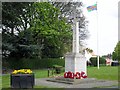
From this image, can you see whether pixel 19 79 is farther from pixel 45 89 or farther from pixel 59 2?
pixel 59 2

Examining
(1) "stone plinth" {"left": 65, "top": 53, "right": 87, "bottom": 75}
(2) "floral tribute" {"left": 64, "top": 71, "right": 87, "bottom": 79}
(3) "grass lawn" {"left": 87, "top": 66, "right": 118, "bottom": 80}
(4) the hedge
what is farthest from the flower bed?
(4) the hedge

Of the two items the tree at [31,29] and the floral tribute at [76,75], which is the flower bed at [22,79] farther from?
the tree at [31,29]

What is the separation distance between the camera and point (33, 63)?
4472 centimetres

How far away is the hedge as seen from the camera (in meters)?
41.4

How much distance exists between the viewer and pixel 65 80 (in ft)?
69.6

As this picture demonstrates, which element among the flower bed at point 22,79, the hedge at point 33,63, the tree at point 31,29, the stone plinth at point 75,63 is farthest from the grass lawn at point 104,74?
the hedge at point 33,63

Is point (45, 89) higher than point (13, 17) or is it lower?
lower

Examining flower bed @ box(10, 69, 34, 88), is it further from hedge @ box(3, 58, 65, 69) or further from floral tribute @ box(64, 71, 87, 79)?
hedge @ box(3, 58, 65, 69)

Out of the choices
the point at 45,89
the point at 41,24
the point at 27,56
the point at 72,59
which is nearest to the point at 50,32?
the point at 41,24

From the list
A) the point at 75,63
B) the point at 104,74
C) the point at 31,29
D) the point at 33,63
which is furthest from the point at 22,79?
the point at 33,63

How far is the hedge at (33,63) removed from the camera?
4137cm

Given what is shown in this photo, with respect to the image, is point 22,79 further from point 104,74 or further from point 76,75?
point 104,74

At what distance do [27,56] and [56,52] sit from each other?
31.2ft

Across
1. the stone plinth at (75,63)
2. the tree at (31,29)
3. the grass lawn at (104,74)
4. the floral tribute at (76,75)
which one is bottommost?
the grass lawn at (104,74)
